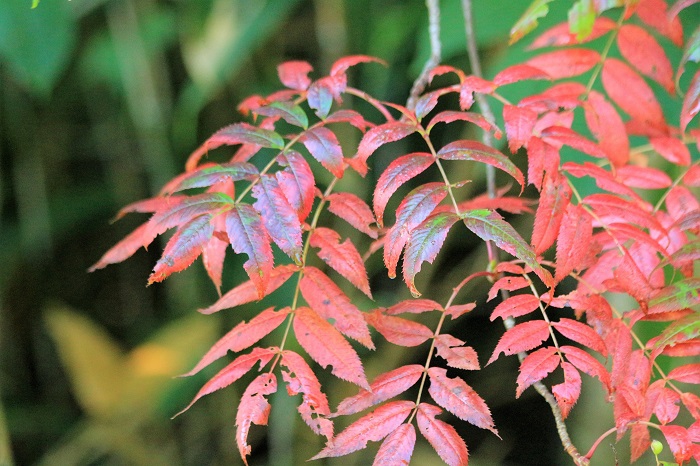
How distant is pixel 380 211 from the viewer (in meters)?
0.61

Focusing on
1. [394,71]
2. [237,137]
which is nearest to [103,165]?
[394,71]

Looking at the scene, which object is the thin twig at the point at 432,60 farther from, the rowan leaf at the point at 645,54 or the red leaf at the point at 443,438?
the red leaf at the point at 443,438

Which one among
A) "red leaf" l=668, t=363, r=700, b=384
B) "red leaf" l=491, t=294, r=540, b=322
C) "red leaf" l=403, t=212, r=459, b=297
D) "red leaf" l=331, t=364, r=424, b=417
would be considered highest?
"red leaf" l=403, t=212, r=459, b=297

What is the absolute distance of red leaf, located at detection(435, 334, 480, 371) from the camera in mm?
675

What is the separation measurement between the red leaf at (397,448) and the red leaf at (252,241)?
0.20 m

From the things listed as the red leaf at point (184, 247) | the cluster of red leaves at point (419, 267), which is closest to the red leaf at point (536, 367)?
the cluster of red leaves at point (419, 267)

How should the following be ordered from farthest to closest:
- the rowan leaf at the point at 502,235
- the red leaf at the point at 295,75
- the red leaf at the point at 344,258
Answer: the red leaf at the point at 295,75
the red leaf at the point at 344,258
the rowan leaf at the point at 502,235

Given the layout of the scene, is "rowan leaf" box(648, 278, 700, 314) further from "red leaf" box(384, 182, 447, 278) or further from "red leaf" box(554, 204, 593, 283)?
"red leaf" box(384, 182, 447, 278)

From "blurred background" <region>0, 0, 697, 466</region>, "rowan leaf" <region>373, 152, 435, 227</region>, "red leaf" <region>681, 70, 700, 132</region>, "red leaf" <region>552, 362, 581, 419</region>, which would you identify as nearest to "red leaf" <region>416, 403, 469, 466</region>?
"red leaf" <region>552, 362, 581, 419</region>

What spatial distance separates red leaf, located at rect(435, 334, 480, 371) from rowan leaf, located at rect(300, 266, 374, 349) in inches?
3.9

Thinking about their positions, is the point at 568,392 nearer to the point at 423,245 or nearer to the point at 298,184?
the point at 423,245

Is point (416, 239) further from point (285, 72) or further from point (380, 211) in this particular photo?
point (285, 72)

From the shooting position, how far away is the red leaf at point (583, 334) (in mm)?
654

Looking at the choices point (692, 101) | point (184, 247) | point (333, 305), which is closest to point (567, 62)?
point (692, 101)
